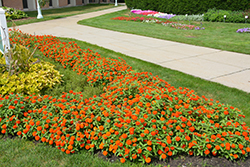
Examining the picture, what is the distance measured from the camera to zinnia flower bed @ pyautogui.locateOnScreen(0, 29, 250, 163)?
8.70 ft

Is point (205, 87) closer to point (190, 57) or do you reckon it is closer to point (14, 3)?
point (190, 57)

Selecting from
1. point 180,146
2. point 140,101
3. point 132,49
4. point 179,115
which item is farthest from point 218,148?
point 132,49

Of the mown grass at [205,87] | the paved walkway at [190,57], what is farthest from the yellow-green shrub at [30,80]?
the paved walkway at [190,57]

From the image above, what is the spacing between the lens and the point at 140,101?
3.29 m

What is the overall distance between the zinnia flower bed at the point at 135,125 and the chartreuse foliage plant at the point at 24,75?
608mm

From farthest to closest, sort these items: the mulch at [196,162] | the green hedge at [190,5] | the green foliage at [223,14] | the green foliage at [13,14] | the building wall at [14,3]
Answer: the building wall at [14,3], the green foliage at [13,14], the green hedge at [190,5], the green foliage at [223,14], the mulch at [196,162]

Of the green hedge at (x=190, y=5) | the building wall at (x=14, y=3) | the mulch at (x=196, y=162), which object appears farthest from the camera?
the building wall at (x=14, y=3)

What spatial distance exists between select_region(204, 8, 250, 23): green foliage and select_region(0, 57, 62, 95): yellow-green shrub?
43.9 ft

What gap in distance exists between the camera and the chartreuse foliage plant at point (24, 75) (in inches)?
158

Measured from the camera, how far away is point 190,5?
17531 mm

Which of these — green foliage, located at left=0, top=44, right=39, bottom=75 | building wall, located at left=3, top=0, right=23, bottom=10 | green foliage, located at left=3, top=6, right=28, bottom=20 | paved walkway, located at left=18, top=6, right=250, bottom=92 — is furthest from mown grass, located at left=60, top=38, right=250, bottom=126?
building wall, located at left=3, top=0, right=23, bottom=10

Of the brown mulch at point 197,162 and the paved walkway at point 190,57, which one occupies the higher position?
the paved walkway at point 190,57

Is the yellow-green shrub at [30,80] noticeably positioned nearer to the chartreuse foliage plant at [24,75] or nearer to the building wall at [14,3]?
the chartreuse foliage plant at [24,75]

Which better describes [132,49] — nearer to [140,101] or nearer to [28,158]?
[140,101]
